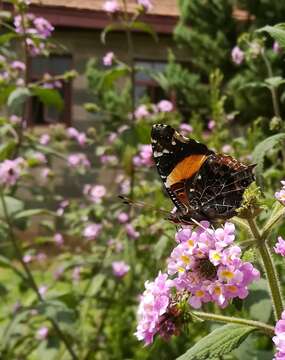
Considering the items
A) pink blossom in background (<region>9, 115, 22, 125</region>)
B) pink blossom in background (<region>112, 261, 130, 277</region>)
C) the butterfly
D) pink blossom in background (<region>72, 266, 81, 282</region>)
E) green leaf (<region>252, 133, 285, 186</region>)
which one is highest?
pink blossom in background (<region>9, 115, 22, 125</region>)

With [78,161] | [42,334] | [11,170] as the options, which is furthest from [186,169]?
[78,161]

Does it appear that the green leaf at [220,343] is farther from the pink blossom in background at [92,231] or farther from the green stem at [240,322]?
the pink blossom in background at [92,231]

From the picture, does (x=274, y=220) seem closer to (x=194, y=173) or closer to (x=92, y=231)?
(x=194, y=173)

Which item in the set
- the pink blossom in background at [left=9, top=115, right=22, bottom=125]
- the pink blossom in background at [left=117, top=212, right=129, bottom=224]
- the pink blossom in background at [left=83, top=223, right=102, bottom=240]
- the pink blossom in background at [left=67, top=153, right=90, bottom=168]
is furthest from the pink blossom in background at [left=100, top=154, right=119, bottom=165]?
the pink blossom in background at [left=117, top=212, right=129, bottom=224]

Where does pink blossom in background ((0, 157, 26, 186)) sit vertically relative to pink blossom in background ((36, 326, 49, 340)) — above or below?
above

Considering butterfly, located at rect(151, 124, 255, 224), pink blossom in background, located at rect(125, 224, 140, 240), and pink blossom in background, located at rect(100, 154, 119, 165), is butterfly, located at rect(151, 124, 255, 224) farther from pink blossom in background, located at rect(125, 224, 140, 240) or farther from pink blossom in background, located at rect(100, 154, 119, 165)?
pink blossom in background, located at rect(100, 154, 119, 165)

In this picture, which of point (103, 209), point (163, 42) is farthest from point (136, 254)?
point (163, 42)

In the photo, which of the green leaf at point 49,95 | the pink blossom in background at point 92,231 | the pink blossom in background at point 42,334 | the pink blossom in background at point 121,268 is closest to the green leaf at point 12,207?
the green leaf at point 49,95

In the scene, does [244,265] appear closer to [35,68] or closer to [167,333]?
[167,333]

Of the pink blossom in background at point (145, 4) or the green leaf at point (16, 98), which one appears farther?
the pink blossom in background at point (145, 4)
